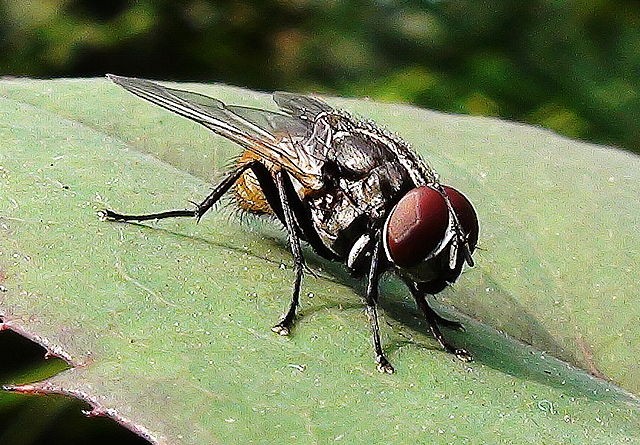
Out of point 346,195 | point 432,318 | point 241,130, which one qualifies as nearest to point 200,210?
point 241,130

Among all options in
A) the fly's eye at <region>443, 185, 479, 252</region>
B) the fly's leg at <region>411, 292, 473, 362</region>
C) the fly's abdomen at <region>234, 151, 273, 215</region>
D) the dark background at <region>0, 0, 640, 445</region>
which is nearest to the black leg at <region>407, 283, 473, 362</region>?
the fly's leg at <region>411, 292, 473, 362</region>

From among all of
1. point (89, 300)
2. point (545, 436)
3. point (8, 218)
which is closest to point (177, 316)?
point (89, 300)

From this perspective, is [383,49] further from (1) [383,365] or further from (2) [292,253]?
(1) [383,365]

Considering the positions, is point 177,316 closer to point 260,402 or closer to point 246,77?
point 260,402

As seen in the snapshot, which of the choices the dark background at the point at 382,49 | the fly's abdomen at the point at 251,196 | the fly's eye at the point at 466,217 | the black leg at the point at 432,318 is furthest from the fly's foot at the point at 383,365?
the dark background at the point at 382,49

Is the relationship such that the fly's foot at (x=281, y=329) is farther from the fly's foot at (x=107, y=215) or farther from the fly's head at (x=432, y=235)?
the fly's foot at (x=107, y=215)

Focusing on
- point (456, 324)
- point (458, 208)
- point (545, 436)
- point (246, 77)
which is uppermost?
point (458, 208)
